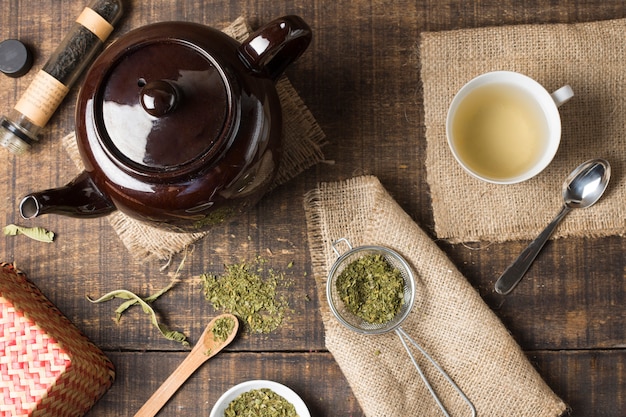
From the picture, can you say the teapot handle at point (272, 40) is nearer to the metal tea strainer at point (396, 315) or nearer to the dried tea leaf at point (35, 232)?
the metal tea strainer at point (396, 315)

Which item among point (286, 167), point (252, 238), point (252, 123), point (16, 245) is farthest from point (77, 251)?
point (252, 123)

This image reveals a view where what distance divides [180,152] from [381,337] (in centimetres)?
60

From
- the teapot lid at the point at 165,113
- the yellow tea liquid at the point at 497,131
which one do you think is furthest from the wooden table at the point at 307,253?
the teapot lid at the point at 165,113

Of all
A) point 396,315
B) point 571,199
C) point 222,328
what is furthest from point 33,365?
point 571,199

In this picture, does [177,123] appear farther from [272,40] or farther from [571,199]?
[571,199]

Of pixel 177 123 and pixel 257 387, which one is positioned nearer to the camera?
pixel 177 123

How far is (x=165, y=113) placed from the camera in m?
0.84

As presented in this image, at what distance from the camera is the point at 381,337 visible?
1.24 metres

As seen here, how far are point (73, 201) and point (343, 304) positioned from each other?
0.55m

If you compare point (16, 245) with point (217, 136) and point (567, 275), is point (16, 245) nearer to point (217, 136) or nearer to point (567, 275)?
point (217, 136)

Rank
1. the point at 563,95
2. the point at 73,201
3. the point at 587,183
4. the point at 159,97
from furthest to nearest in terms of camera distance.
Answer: the point at 587,183, the point at 563,95, the point at 73,201, the point at 159,97

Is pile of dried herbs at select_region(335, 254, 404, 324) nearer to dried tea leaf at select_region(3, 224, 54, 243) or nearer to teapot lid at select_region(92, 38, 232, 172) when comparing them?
teapot lid at select_region(92, 38, 232, 172)

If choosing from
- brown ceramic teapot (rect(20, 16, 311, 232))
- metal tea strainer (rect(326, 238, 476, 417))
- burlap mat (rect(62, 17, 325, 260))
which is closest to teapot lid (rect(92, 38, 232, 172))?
brown ceramic teapot (rect(20, 16, 311, 232))

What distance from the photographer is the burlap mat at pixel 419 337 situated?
120 centimetres
